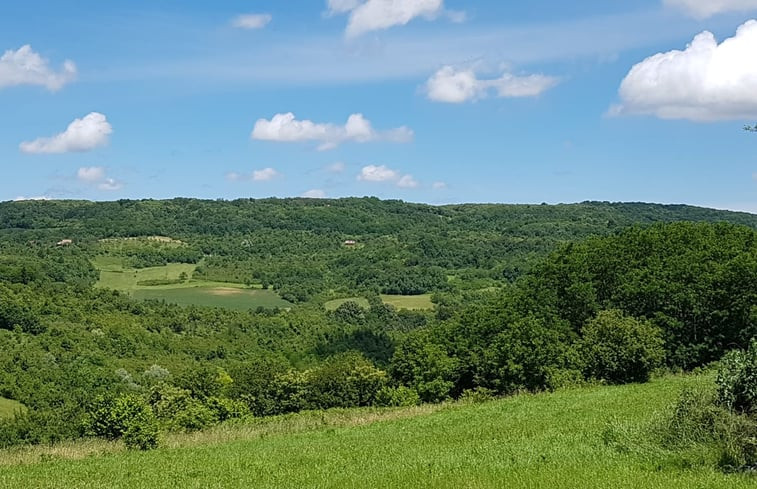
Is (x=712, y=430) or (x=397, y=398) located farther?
(x=397, y=398)

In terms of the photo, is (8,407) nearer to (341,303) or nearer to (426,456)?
(426,456)

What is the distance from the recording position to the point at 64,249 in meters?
195

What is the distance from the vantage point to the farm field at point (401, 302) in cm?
16674

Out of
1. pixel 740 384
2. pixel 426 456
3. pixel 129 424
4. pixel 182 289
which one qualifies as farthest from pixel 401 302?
pixel 740 384

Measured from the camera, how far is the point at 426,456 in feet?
58.0

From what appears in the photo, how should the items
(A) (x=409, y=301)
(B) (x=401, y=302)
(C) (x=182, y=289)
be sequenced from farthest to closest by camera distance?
(A) (x=409, y=301) < (B) (x=401, y=302) < (C) (x=182, y=289)

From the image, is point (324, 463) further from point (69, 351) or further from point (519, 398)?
point (69, 351)

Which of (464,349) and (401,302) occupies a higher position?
(464,349)

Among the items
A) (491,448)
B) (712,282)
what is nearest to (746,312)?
(712,282)

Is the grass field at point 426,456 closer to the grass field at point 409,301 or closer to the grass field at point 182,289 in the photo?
the grass field at point 182,289

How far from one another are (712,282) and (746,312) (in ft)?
8.66

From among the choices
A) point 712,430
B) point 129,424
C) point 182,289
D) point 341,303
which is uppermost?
point 712,430

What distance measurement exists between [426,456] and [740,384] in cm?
737

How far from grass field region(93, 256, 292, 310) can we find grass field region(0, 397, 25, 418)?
249 ft
